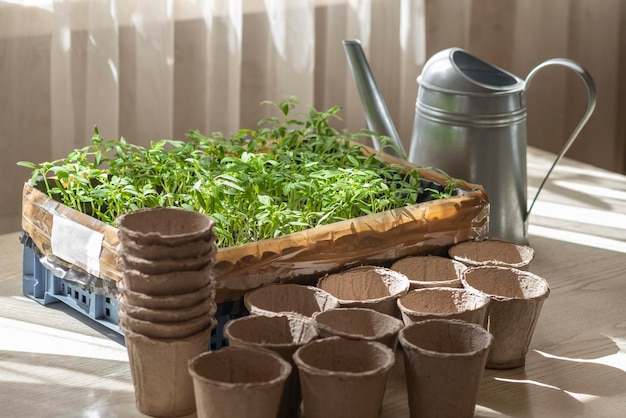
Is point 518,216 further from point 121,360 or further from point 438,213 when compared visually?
point 121,360

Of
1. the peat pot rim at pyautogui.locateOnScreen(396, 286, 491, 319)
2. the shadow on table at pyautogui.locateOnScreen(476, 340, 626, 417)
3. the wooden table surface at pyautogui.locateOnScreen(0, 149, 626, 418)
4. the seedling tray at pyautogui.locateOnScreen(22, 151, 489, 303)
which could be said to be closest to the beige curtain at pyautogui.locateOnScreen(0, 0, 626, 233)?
the wooden table surface at pyautogui.locateOnScreen(0, 149, 626, 418)

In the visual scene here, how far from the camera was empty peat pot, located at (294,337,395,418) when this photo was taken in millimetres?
954

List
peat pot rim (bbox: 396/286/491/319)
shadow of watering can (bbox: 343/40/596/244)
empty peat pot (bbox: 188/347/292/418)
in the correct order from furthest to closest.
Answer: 1. shadow of watering can (bbox: 343/40/596/244)
2. peat pot rim (bbox: 396/286/491/319)
3. empty peat pot (bbox: 188/347/292/418)

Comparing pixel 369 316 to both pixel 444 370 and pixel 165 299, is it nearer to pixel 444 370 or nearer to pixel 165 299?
pixel 444 370

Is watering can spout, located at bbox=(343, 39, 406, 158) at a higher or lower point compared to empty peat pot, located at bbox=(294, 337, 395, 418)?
higher

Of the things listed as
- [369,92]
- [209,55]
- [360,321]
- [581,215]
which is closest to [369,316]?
[360,321]

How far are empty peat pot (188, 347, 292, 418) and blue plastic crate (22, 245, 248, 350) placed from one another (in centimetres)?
15

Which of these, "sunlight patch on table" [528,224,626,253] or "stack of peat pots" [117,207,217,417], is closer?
"stack of peat pots" [117,207,217,417]

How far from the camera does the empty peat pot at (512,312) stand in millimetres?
1193

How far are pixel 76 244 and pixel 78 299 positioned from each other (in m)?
0.10

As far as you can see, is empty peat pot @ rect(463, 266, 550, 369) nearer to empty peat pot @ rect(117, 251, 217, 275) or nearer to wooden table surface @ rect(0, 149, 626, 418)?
wooden table surface @ rect(0, 149, 626, 418)

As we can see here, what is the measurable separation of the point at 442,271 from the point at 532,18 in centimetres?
179

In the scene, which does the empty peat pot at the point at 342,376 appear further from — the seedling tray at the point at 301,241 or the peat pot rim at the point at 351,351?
the seedling tray at the point at 301,241

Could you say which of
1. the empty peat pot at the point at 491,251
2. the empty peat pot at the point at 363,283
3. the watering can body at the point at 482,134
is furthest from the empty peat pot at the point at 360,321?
the watering can body at the point at 482,134
